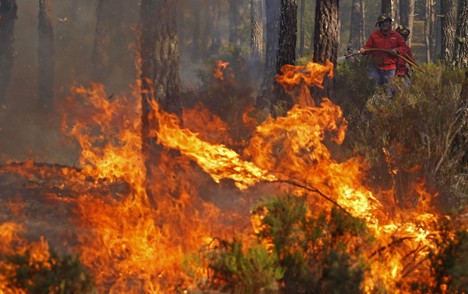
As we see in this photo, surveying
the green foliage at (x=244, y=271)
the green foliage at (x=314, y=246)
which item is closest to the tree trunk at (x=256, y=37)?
the green foliage at (x=314, y=246)

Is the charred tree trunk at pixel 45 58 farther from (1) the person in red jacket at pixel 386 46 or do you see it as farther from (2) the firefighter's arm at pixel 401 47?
(2) the firefighter's arm at pixel 401 47

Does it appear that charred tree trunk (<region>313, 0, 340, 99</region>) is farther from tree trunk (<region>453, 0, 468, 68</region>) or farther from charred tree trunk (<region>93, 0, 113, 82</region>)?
charred tree trunk (<region>93, 0, 113, 82</region>)

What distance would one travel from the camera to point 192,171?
9.14 m

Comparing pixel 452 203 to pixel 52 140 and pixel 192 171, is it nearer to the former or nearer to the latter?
pixel 192 171

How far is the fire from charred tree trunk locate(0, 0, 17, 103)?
878 cm

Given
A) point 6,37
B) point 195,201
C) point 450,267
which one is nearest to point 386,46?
point 195,201

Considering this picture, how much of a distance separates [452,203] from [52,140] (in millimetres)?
11970

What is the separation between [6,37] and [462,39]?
501 inches

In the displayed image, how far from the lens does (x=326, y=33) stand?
1033 cm

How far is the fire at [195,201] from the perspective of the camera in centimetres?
611

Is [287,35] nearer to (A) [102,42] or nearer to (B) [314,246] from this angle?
(B) [314,246]

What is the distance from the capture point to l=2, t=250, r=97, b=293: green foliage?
409 cm

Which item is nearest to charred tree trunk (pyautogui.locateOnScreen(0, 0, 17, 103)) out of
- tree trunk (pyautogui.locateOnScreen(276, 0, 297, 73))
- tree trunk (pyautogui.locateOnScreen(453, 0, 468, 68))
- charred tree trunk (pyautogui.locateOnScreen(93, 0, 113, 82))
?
charred tree trunk (pyautogui.locateOnScreen(93, 0, 113, 82))

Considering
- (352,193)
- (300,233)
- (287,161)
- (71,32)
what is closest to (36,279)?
(300,233)
